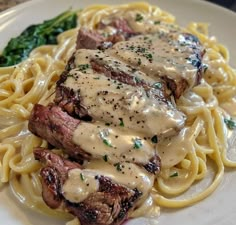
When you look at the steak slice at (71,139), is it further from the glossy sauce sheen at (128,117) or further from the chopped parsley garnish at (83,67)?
the chopped parsley garnish at (83,67)

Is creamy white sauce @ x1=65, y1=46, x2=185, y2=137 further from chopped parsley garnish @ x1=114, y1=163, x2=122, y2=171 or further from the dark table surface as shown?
the dark table surface

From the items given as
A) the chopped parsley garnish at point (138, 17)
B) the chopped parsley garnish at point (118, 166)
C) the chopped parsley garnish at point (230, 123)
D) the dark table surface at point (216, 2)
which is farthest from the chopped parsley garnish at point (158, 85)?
the dark table surface at point (216, 2)

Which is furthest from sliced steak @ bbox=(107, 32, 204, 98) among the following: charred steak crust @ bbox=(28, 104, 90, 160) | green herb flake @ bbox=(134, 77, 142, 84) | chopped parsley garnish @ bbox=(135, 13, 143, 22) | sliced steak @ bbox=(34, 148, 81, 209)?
sliced steak @ bbox=(34, 148, 81, 209)

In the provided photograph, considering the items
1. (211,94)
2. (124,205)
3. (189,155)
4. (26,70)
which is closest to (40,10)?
(26,70)

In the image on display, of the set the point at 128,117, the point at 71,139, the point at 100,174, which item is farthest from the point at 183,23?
the point at 100,174

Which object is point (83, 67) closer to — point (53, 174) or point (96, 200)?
point (53, 174)

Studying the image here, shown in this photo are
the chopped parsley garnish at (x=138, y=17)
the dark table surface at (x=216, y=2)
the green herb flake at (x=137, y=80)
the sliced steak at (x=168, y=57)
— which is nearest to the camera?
the green herb flake at (x=137, y=80)

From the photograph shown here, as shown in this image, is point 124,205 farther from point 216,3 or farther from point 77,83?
point 216,3
